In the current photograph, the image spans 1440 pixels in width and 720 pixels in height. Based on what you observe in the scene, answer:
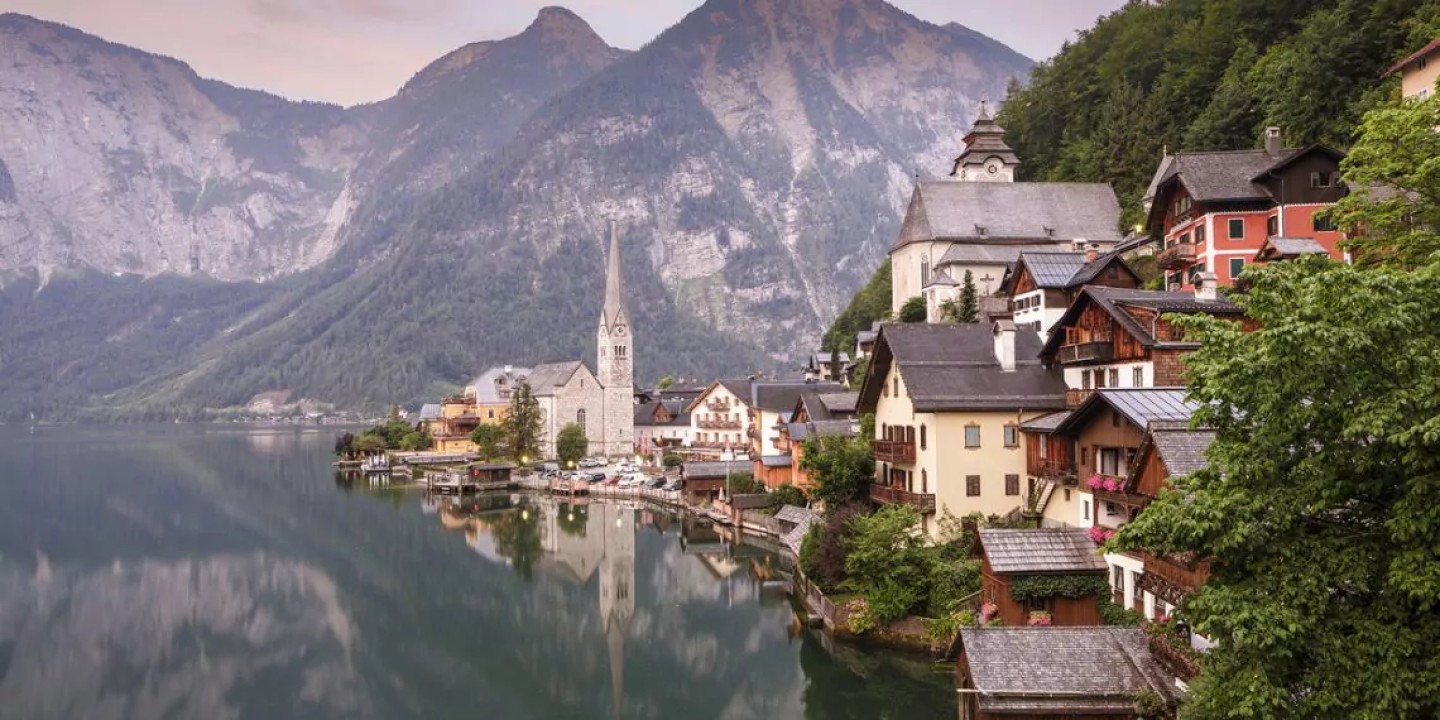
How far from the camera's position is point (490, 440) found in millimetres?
107000

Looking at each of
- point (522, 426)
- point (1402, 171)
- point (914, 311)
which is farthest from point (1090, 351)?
point (522, 426)

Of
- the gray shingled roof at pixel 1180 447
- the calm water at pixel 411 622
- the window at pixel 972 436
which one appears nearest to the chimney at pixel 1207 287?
the window at pixel 972 436

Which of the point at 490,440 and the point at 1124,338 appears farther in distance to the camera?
the point at 490,440

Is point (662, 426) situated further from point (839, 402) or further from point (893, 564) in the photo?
point (893, 564)

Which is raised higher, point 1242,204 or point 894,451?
point 1242,204

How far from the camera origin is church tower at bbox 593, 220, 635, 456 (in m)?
115

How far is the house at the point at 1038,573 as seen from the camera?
26.6m

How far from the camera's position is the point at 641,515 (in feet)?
242

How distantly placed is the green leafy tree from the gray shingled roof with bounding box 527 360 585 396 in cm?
8306

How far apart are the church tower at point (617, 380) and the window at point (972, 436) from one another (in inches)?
3150

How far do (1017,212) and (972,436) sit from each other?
129ft

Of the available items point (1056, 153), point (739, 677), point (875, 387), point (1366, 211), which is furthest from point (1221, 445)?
point (1056, 153)

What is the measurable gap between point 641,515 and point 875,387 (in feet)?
115

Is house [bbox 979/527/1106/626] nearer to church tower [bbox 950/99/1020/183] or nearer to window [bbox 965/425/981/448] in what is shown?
window [bbox 965/425/981/448]
